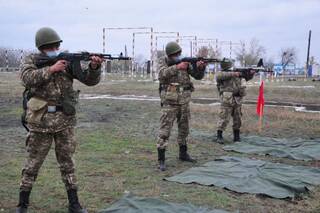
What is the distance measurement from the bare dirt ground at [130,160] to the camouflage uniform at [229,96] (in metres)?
0.70

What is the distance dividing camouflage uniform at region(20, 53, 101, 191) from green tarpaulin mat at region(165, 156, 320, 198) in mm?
2230

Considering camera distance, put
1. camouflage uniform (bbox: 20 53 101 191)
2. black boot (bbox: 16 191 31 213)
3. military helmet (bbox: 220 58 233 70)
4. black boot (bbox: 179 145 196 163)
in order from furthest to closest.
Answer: military helmet (bbox: 220 58 233 70)
black boot (bbox: 179 145 196 163)
black boot (bbox: 16 191 31 213)
camouflage uniform (bbox: 20 53 101 191)

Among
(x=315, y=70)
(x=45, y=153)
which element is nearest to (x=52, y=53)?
(x=45, y=153)

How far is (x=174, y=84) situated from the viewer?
754 centimetres

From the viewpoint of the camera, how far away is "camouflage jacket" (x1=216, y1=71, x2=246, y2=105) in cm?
1002

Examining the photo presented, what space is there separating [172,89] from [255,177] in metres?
2.02

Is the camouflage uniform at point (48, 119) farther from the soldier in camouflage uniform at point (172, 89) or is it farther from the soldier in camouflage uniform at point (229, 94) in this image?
the soldier in camouflage uniform at point (229, 94)

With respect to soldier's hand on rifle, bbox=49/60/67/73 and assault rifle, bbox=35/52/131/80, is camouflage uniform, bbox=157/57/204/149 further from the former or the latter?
soldier's hand on rifle, bbox=49/60/67/73

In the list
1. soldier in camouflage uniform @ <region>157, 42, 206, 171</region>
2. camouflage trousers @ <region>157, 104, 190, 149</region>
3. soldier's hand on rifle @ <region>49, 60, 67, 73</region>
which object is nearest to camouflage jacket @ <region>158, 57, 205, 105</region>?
soldier in camouflage uniform @ <region>157, 42, 206, 171</region>

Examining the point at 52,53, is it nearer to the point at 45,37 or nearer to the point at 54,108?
the point at 45,37

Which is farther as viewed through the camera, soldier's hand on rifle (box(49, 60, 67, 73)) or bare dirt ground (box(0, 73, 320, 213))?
bare dirt ground (box(0, 73, 320, 213))

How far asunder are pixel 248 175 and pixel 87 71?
3.28 m

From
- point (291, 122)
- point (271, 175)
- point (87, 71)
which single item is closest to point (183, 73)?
point (271, 175)

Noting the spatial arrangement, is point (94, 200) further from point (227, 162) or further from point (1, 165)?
point (227, 162)
